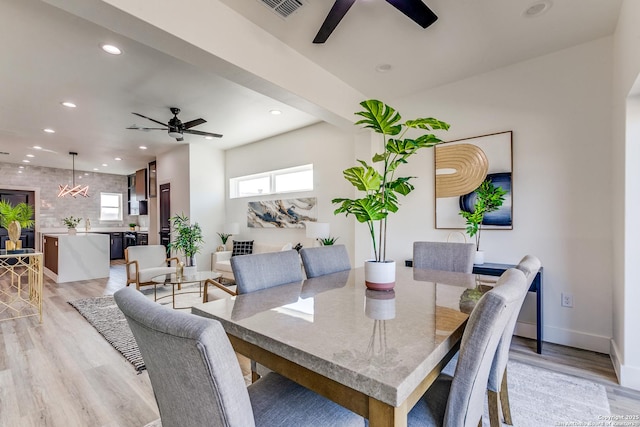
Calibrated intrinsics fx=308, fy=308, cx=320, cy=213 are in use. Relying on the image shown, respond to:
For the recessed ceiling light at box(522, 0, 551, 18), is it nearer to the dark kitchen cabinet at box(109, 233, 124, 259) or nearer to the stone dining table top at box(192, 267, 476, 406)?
the stone dining table top at box(192, 267, 476, 406)

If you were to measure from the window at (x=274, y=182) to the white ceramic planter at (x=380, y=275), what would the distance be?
143 inches

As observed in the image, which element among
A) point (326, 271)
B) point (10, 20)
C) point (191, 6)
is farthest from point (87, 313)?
point (191, 6)

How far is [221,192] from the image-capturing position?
6742 mm

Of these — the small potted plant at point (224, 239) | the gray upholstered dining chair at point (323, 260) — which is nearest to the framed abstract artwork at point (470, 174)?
the gray upholstered dining chair at point (323, 260)

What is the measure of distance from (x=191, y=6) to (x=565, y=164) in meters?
3.36

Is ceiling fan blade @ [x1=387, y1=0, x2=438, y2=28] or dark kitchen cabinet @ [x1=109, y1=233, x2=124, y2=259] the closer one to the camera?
ceiling fan blade @ [x1=387, y1=0, x2=438, y2=28]

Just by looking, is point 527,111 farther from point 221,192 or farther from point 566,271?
point 221,192

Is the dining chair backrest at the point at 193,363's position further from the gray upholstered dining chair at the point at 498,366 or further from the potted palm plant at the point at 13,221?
the potted palm plant at the point at 13,221

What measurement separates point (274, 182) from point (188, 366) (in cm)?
530

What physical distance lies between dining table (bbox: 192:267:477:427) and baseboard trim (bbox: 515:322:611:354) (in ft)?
6.31

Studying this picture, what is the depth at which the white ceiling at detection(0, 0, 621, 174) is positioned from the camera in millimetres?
2375

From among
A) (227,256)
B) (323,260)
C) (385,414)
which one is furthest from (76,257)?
(385,414)

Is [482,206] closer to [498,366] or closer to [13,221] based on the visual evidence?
[498,366]

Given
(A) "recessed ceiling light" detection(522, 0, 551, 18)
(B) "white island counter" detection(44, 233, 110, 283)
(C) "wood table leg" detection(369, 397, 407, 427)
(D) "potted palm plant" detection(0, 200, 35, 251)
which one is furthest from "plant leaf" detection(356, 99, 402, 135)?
(B) "white island counter" detection(44, 233, 110, 283)
